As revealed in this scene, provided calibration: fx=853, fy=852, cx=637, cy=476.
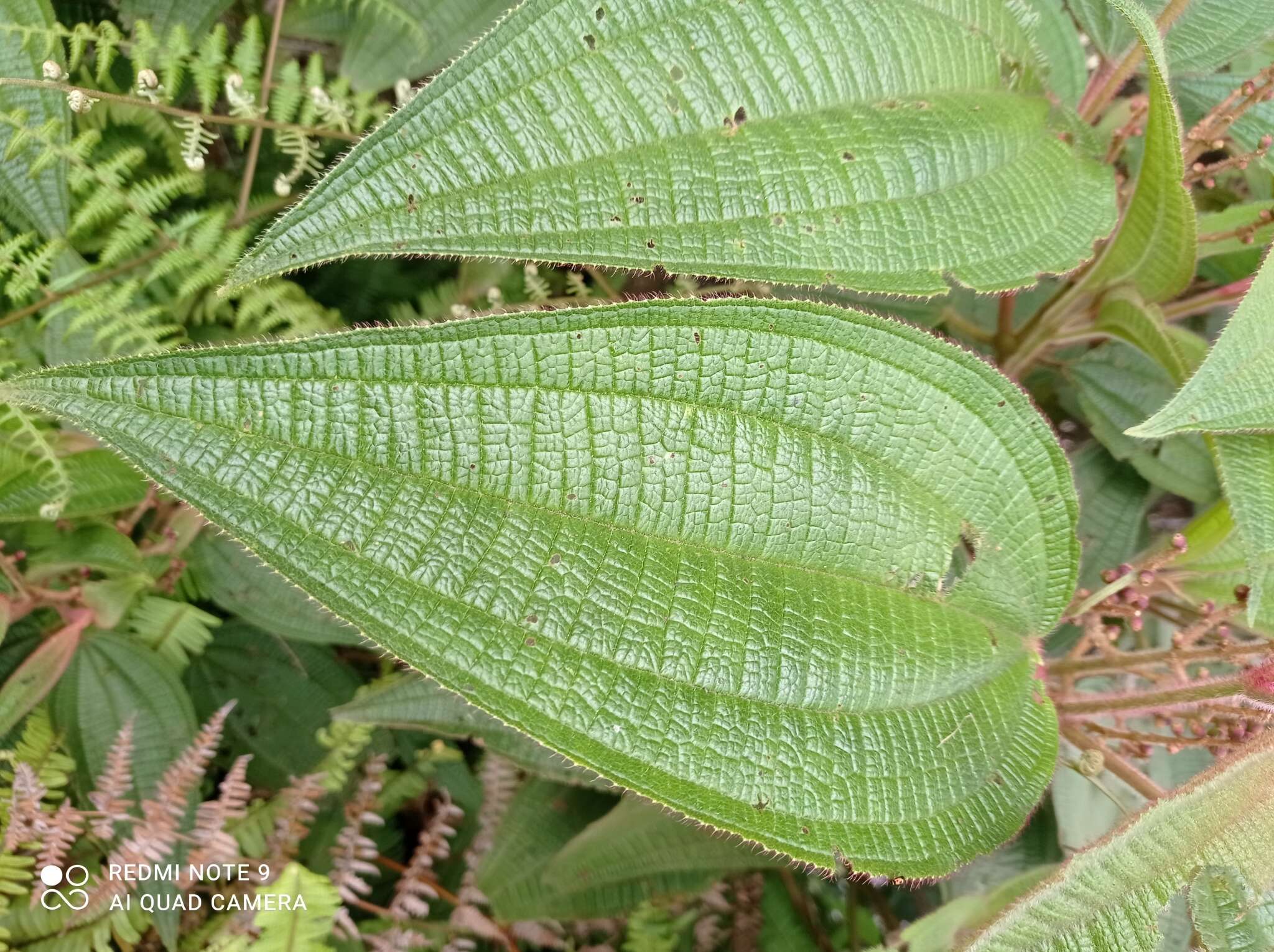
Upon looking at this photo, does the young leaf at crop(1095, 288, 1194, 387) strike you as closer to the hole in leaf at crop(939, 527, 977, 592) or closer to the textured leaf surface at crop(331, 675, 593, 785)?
the hole in leaf at crop(939, 527, 977, 592)

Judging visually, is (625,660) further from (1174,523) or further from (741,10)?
(1174,523)

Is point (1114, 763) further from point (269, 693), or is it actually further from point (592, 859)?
point (269, 693)

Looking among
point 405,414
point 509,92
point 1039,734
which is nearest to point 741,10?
point 509,92

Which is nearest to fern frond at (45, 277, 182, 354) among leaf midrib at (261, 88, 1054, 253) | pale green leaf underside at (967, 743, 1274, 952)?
leaf midrib at (261, 88, 1054, 253)

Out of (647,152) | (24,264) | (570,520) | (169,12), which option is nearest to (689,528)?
(570,520)

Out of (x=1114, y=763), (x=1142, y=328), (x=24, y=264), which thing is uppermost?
(x=24, y=264)

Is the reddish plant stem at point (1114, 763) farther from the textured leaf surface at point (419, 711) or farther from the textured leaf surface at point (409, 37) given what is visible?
the textured leaf surface at point (409, 37)
